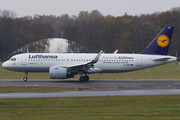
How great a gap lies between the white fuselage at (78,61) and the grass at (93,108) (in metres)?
14.0

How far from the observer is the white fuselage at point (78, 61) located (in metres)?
31.1

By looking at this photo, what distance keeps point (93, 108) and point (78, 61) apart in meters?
17.5

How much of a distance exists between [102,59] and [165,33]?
8.46 meters

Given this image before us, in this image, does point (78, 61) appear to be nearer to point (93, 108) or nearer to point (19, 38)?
point (93, 108)

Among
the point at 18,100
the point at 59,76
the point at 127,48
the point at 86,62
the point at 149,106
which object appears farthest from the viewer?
the point at 127,48

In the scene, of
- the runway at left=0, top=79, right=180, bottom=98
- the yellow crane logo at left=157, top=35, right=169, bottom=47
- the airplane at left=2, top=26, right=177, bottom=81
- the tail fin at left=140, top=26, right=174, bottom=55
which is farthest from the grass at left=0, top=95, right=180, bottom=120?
the yellow crane logo at left=157, top=35, right=169, bottom=47

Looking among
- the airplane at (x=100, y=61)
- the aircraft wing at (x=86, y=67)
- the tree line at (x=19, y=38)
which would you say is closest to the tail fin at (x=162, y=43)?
the airplane at (x=100, y=61)

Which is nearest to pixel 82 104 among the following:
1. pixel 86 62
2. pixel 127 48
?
pixel 86 62

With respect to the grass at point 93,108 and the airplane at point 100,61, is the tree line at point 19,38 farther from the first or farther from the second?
the grass at point 93,108

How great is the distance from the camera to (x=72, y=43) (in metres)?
84.1

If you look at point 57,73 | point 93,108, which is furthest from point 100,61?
point 93,108

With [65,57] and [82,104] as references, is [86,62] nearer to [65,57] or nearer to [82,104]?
[65,57]

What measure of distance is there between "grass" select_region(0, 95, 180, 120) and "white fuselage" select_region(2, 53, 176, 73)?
14025 millimetres

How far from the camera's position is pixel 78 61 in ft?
103
